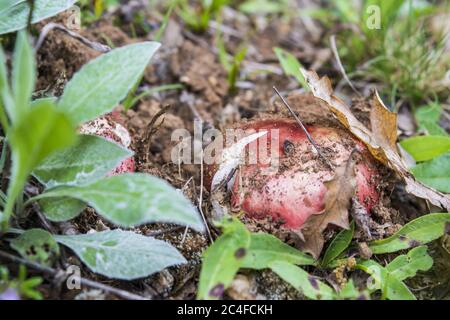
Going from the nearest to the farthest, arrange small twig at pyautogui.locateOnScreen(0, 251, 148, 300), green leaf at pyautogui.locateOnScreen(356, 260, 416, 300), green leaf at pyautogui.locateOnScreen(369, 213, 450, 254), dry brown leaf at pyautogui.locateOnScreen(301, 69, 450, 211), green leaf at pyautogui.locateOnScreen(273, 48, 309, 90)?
small twig at pyautogui.locateOnScreen(0, 251, 148, 300), green leaf at pyautogui.locateOnScreen(356, 260, 416, 300), green leaf at pyautogui.locateOnScreen(369, 213, 450, 254), dry brown leaf at pyautogui.locateOnScreen(301, 69, 450, 211), green leaf at pyautogui.locateOnScreen(273, 48, 309, 90)

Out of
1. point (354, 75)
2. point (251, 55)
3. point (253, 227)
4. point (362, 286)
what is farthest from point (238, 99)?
point (362, 286)

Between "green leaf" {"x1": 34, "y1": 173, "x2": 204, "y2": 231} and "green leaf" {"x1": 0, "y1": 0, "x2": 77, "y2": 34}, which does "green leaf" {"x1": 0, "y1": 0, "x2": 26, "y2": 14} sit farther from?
"green leaf" {"x1": 34, "y1": 173, "x2": 204, "y2": 231}

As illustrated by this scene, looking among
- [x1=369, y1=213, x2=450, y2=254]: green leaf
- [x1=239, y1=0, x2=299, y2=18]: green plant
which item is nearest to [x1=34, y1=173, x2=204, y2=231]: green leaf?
[x1=369, y1=213, x2=450, y2=254]: green leaf

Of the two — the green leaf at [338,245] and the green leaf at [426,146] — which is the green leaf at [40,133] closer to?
the green leaf at [338,245]

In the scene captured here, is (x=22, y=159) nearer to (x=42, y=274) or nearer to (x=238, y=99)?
(x=42, y=274)

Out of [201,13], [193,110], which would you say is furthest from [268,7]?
[193,110]

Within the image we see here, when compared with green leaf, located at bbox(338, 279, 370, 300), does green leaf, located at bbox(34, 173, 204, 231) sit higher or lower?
higher

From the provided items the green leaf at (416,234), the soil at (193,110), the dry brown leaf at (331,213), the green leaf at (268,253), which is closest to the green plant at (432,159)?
the soil at (193,110)
